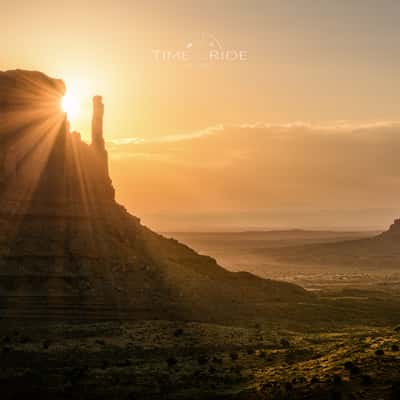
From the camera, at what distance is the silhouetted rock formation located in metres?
68.5

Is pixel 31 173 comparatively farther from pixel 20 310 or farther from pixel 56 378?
pixel 56 378

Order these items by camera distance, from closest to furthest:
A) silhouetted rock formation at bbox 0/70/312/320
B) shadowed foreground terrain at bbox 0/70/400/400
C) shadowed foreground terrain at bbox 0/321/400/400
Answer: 1. shadowed foreground terrain at bbox 0/321/400/400
2. shadowed foreground terrain at bbox 0/70/400/400
3. silhouetted rock formation at bbox 0/70/312/320

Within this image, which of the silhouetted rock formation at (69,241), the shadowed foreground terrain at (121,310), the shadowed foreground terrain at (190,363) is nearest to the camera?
the shadowed foreground terrain at (190,363)

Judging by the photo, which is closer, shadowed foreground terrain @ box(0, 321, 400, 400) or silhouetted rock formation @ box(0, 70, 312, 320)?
shadowed foreground terrain @ box(0, 321, 400, 400)

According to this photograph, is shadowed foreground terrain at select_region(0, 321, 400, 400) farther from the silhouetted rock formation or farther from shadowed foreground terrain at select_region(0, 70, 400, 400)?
the silhouetted rock formation

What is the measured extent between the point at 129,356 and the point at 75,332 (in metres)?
11.6

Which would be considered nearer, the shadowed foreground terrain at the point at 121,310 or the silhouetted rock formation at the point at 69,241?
the shadowed foreground terrain at the point at 121,310

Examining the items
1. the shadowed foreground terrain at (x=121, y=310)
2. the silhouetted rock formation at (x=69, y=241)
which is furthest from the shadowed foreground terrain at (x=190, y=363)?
the silhouetted rock formation at (x=69, y=241)

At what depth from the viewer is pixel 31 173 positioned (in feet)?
252

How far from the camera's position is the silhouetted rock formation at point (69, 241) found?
68500 millimetres

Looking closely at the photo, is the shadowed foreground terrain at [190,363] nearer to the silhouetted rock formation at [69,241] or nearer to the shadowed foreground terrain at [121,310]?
the shadowed foreground terrain at [121,310]

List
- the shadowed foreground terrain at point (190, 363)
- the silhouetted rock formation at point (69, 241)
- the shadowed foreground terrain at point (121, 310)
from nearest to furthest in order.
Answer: the shadowed foreground terrain at point (190, 363), the shadowed foreground terrain at point (121, 310), the silhouetted rock formation at point (69, 241)

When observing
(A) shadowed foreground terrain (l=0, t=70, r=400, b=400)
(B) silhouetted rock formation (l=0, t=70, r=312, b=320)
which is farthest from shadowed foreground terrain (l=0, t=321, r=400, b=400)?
(B) silhouetted rock formation (l=0, t=70, r=312, b=320)

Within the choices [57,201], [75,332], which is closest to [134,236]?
[57,201]
